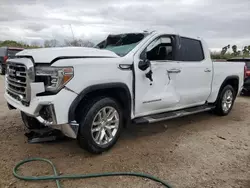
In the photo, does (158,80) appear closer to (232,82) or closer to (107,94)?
(107,94)

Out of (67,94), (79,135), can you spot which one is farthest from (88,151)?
(67,94)

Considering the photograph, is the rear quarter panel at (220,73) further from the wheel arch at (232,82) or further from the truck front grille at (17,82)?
the truck front grille at (17,82)

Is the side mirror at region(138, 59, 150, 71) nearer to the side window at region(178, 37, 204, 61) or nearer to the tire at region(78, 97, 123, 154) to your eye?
the tire at region(78, 97, 123, 154)

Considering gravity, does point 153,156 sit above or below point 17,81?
below

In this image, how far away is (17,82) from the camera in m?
3.85

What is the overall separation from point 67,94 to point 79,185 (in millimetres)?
1127

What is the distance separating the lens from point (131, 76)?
13.7 ft

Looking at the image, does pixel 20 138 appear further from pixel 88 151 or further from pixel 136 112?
pixel 136 112

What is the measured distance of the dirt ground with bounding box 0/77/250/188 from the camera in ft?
11.0

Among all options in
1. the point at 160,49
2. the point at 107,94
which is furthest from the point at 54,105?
the point at 160,49

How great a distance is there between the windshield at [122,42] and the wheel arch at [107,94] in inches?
24.3

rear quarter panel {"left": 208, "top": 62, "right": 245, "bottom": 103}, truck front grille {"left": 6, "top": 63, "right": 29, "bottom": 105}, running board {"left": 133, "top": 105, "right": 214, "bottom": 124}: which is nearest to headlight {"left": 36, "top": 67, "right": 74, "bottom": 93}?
truck front grille {"left": 6, "top": 63, "right": 29, "bottom": 105}

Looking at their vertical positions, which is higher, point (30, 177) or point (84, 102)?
point (84, 102)

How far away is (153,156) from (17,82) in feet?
7.48
